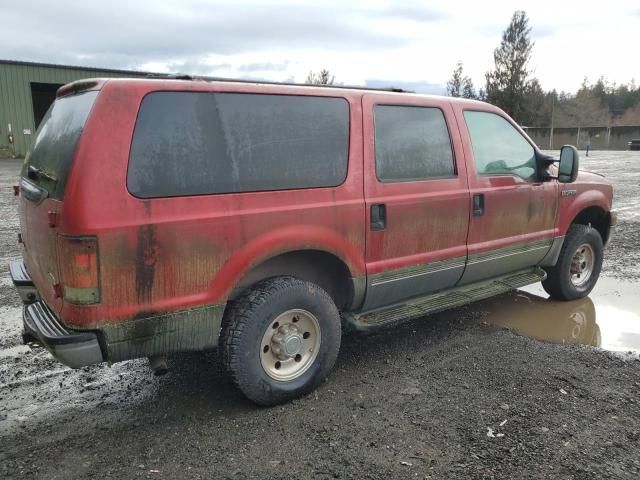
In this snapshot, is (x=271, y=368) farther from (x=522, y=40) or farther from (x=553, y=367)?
(x=522, y=40)

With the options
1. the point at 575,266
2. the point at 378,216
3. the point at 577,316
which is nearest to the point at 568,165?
the point at 575,266

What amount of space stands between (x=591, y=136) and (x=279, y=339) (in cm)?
5275

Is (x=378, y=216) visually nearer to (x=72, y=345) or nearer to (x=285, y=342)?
(x=285, y=342)

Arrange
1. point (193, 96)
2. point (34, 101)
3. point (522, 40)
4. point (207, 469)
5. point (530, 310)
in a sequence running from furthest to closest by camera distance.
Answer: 1. point (522, 40)
2. point (34, 101)
3. point (530, 310)
4. point (193, 96)
5. point (207, 469)

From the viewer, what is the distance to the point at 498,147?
459 centimetres

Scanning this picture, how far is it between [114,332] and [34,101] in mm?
31068

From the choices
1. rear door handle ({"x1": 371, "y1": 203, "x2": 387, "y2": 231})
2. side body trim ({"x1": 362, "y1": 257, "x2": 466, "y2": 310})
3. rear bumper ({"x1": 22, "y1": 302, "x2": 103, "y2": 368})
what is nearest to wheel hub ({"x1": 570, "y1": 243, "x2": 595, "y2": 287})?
side body trim ({"x1": 362, "y1": 257, "x2": 466, "y2": 310})

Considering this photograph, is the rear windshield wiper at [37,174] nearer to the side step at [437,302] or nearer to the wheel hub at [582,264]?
the side step at [437,302]

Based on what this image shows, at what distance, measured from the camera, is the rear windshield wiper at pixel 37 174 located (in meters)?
2.93

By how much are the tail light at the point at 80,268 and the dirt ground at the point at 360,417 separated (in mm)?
881

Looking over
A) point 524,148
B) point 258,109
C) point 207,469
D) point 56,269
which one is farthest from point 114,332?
point 524,148

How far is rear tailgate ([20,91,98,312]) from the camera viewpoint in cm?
279

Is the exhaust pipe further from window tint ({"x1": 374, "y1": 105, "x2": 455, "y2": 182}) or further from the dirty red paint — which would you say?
window tint ({"x1": 374, "y1": 105, "x2": 455, "y2": 182})

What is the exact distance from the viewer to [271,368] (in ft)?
11.0
